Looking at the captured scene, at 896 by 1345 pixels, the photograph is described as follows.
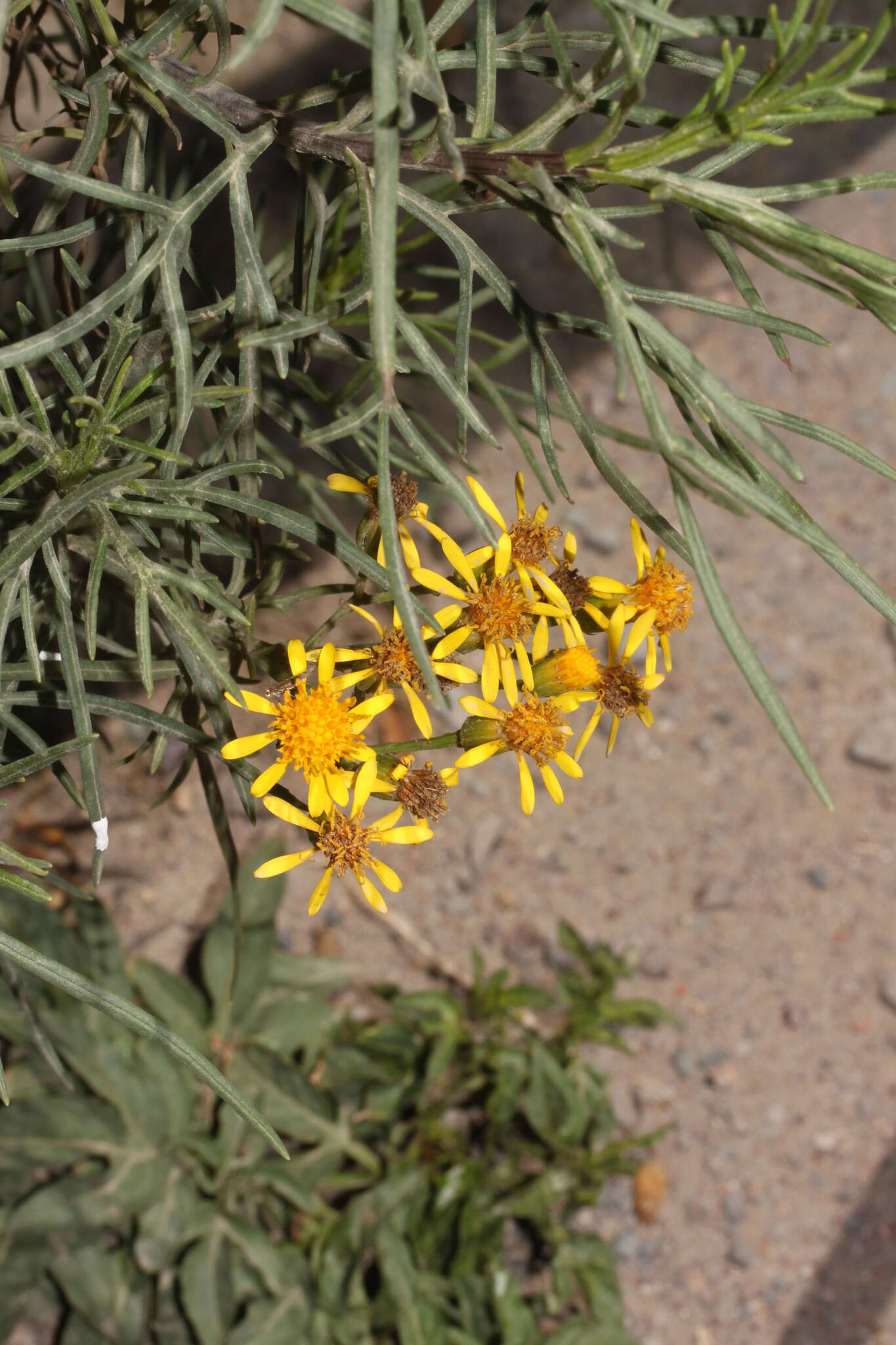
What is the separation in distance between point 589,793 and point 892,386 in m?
1.42

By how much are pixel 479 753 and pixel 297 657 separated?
0.20 meters

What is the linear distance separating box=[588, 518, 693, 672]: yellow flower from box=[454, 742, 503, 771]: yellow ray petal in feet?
0.57

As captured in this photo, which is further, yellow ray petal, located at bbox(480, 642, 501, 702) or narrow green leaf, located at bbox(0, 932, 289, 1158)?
yellow ray petal, located at bbox(480, 642, 501, 702)

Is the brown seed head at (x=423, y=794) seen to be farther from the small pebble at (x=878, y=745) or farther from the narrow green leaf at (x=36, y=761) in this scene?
the small pebble at (x=878, y=745)

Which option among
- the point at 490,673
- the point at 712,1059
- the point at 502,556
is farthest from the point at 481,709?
the point at 712,1059

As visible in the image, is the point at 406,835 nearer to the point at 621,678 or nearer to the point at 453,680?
the point at 453,680

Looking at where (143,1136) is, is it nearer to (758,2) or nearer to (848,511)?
(848,511)

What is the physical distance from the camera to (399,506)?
0.99m

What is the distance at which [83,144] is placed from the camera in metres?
0.84

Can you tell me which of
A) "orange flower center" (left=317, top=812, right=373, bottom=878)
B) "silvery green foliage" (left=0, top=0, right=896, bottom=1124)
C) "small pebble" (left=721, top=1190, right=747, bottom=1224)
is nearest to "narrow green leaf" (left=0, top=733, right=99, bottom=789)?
"silvery green foliage" (left=0, top=0, right=896, bottom=1124)

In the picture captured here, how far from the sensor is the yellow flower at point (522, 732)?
959 millimetres

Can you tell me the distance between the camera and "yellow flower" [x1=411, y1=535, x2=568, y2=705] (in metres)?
0.93

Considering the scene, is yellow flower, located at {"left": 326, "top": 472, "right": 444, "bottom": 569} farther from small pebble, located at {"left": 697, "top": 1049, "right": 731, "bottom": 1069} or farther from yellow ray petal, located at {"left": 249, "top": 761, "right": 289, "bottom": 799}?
small pebble, located at {"left": 697, "top": 1049, "right": 731, "bottom": 1069}

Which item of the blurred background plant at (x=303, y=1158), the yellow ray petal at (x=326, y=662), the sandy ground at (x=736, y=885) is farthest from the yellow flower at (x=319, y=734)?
the sandy ground at (x=736, y=885)
